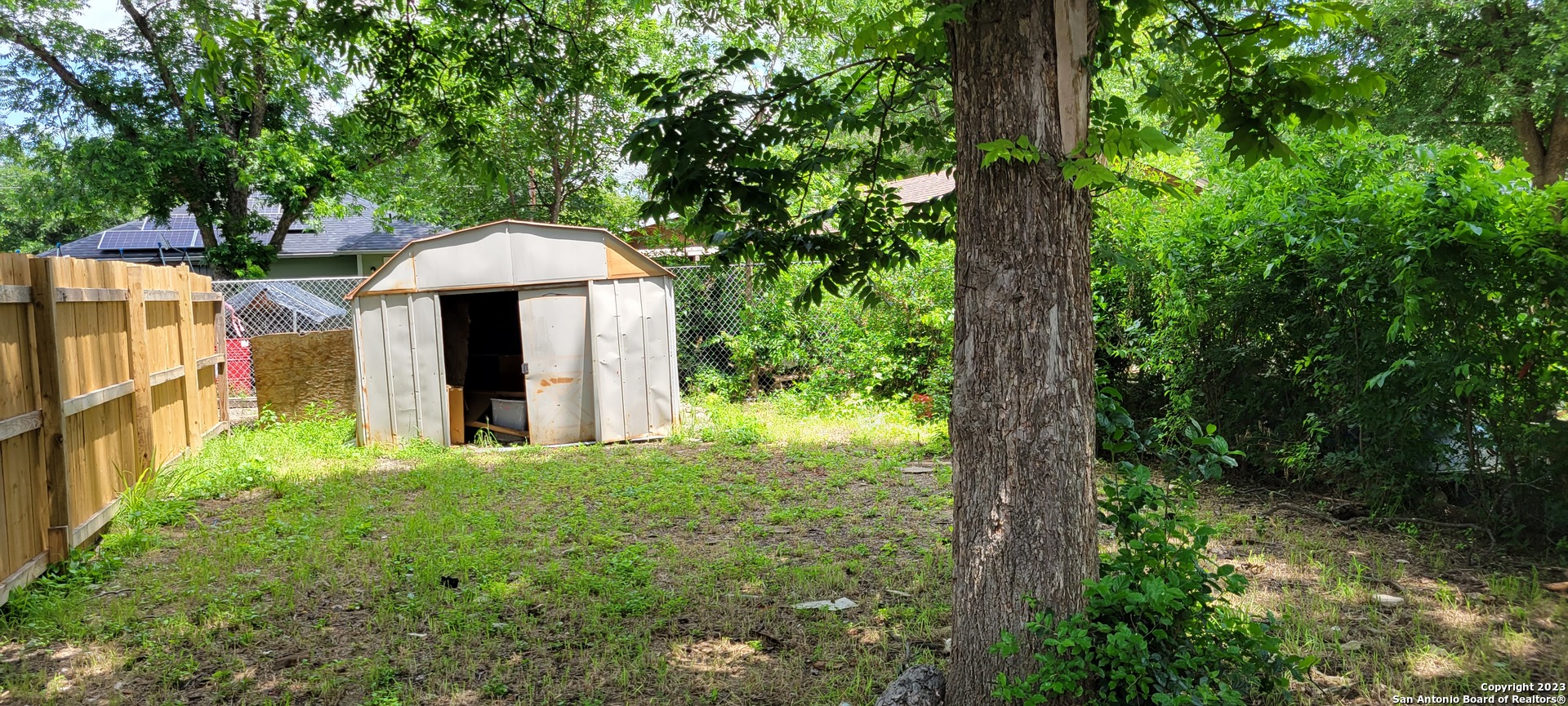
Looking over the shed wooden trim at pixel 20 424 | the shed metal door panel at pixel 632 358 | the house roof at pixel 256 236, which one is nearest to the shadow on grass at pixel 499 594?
the shed wooden trim at pixel 20 424

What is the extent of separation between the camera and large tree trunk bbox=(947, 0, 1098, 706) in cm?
274

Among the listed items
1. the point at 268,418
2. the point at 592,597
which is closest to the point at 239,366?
the point at 268,418

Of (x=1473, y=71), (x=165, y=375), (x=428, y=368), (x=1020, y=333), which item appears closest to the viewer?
(x=1020, y=333)

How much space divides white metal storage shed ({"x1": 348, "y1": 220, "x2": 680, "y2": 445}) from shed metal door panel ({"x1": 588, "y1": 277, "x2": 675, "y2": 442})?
0.04 feet

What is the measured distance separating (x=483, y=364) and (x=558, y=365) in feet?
10.3

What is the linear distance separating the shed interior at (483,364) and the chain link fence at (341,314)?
1.48 m

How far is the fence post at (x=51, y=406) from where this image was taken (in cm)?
486

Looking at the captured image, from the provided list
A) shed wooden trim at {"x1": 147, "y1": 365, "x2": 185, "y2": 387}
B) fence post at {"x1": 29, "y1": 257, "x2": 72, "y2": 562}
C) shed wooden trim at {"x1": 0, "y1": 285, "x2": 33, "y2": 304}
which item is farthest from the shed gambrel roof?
shed wooden trim at {"x1": 0, "y1": 285, "x2": 33, "y2": 304}

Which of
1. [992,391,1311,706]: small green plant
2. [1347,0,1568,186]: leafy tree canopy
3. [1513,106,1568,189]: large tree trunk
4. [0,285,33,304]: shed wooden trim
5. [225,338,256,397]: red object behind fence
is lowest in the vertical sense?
[992,391,1311,706]: small green plant

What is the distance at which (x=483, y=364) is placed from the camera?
12.0m

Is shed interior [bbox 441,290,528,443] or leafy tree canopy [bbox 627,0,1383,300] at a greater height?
leafy tree canopy [bbox 627,0,1383,300]

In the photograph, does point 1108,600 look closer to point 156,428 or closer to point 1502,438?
point 1502,438

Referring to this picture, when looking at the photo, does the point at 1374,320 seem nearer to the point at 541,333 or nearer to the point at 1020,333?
the point at 1020,333

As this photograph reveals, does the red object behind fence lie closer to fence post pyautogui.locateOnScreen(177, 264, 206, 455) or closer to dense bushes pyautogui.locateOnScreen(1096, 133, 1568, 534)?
fence post pyautogui.locateOnScreen(177, 264, 206, 455)
